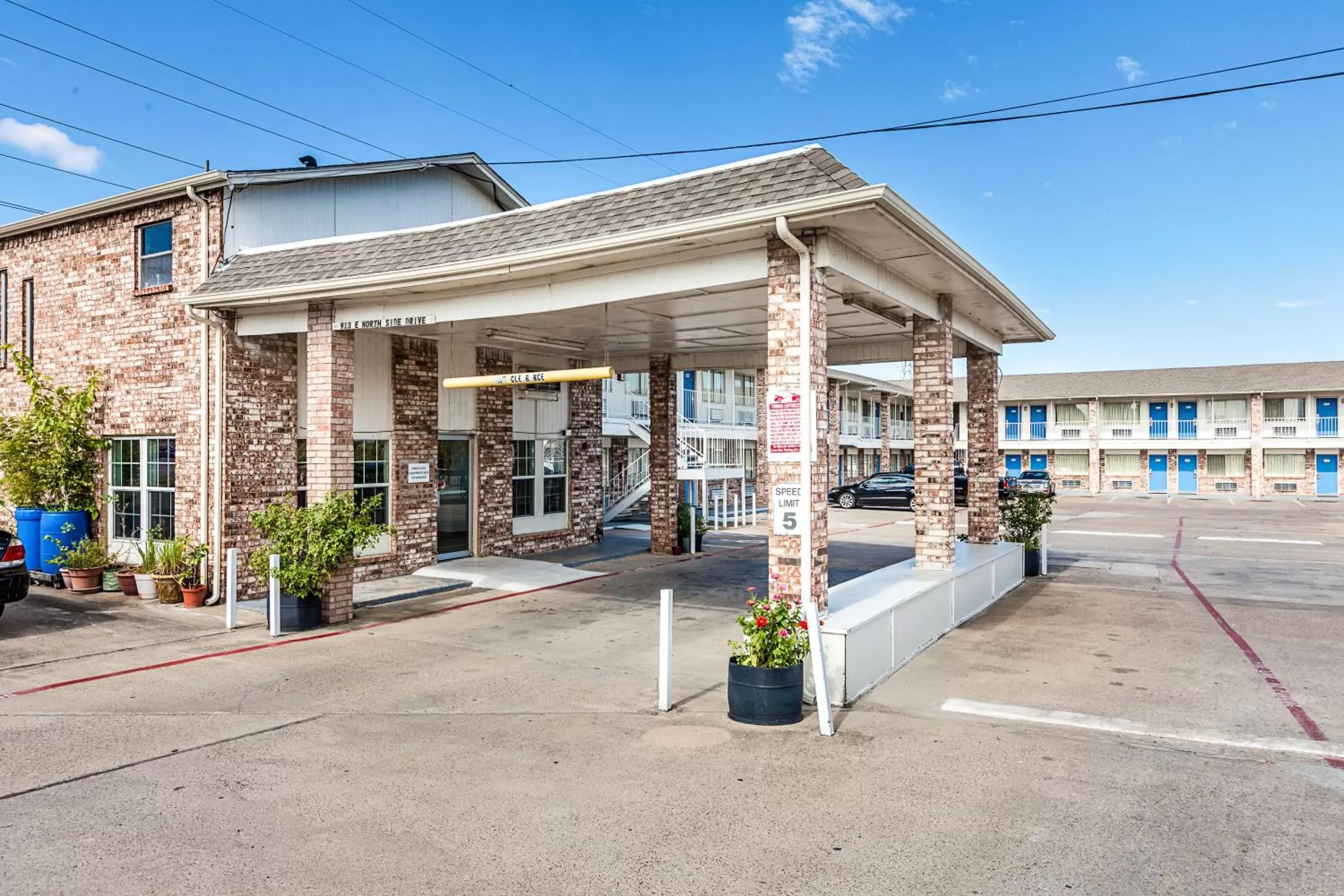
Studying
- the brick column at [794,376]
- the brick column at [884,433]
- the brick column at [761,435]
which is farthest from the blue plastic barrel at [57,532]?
the brick column at [884,433]

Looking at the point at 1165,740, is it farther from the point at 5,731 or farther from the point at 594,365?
→ the point at 594,365

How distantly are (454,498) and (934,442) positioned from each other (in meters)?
8.96

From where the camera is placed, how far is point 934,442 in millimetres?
10281

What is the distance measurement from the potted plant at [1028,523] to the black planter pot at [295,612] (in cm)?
1126

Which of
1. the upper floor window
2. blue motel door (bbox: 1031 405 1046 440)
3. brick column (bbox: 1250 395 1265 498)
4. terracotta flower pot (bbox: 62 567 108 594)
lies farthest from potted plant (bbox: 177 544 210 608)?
brick column (bbox: 1250 395 1265 498)

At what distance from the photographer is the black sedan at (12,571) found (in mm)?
9883

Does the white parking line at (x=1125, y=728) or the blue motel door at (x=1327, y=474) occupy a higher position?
the blue motel door at (x=1327, y=474)

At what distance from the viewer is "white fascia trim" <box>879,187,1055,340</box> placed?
7.06m

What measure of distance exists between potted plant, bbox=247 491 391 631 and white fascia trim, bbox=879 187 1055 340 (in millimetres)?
6947

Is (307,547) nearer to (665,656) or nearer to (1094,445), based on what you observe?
(665,656)

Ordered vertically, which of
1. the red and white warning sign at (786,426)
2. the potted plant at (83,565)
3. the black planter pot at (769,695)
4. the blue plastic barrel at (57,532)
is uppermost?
the red and white warning sign at (786,426)

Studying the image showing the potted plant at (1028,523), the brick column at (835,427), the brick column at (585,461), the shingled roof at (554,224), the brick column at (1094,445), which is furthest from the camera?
the brick column at (1094,445)

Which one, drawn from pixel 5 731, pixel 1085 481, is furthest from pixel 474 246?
pixel 1085 481

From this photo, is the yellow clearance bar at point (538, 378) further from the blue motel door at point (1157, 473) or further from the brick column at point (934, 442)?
the blue motel door at point (1157, 473)
